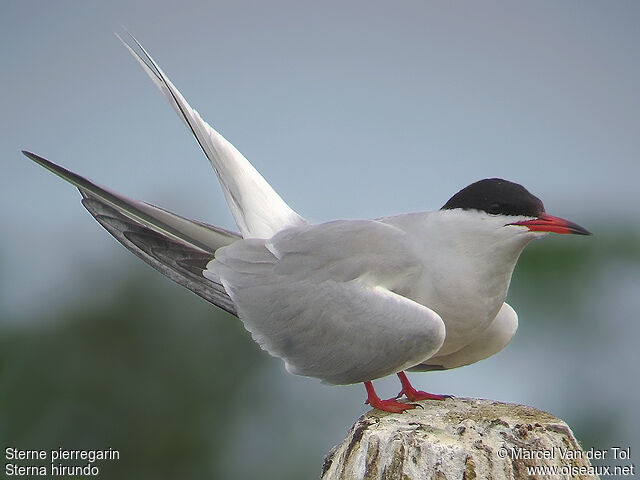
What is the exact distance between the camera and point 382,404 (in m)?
3.43

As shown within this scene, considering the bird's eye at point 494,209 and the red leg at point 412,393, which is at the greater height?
the bird's eye at point 494,209

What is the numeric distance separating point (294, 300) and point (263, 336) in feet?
0.71

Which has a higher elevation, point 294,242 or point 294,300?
point 294,242

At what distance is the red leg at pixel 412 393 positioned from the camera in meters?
3.69

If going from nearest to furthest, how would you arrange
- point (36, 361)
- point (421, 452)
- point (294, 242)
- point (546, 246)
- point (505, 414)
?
point (421, 452)
point (505, 414)
point (294, 242)
point (546, 246)
point (36, 361)

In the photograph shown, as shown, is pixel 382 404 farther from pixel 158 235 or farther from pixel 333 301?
pixel 158 235

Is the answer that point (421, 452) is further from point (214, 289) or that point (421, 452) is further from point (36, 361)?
point (36, 361)

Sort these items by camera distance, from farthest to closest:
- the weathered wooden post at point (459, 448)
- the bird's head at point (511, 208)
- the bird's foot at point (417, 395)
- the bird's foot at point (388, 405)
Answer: the bird's foot at point (417, 395), the bird's foot at point (388, 405), the bird's head at point (511, 208), the weathered wooden post at point (459, 448)

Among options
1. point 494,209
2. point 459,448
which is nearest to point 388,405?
point 459,448

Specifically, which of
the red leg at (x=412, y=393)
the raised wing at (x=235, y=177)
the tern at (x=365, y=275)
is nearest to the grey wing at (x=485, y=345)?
the tern at (x=365, y=275)

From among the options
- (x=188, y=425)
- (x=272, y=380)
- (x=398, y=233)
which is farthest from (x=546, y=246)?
(x=398, y=233)

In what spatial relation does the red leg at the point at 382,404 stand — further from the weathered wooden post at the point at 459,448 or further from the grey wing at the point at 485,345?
the grey wing at the point at 485,345

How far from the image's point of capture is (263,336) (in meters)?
3.60

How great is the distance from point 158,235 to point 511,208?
1572 mm
